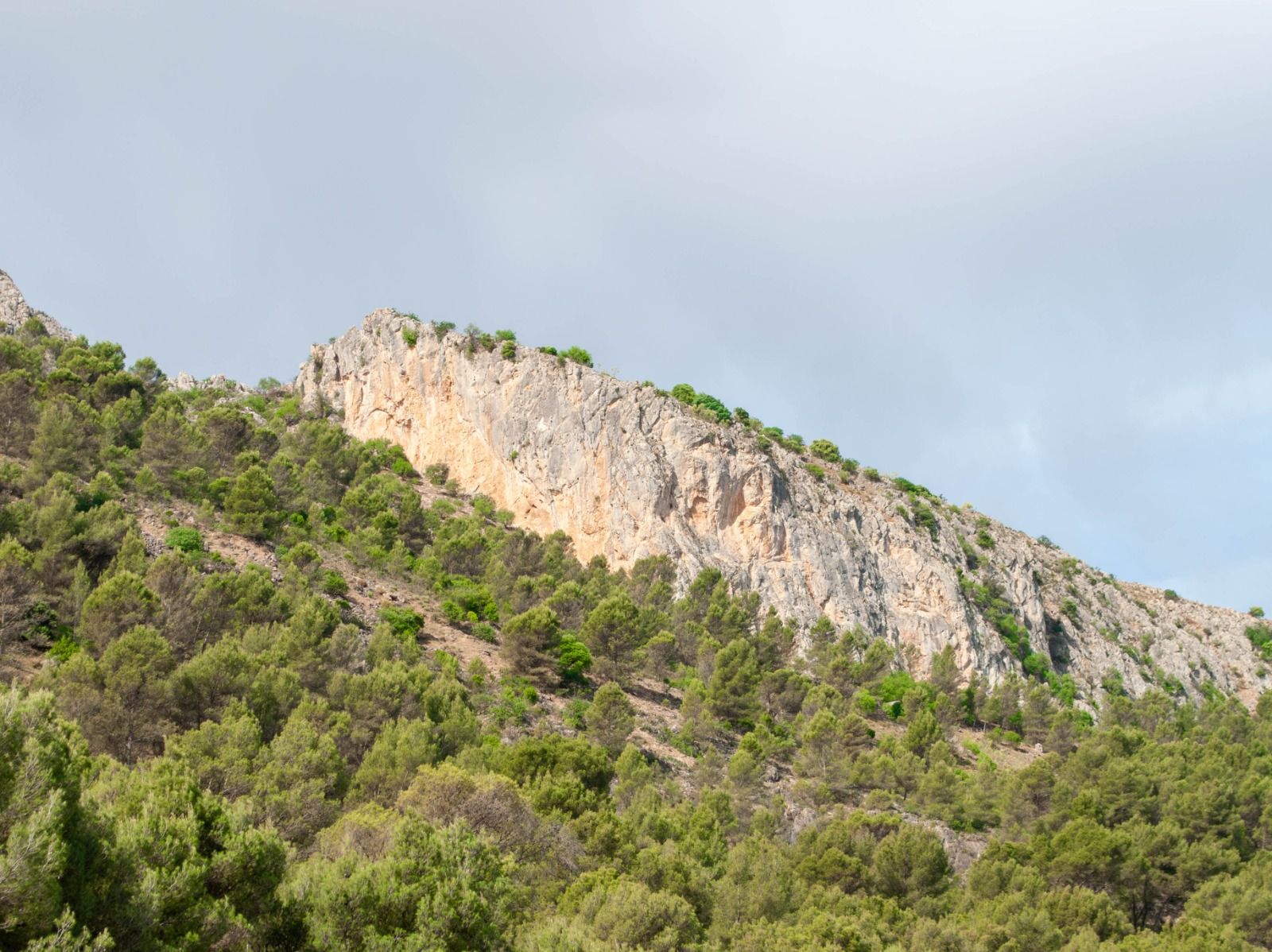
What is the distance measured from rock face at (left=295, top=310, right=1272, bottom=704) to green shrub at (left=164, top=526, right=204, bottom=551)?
83.8 ft

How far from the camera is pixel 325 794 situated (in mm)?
23859

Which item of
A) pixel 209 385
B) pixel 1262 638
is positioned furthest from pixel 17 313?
pixel 1262 638

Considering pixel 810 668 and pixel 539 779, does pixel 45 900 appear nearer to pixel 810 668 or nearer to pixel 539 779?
pixel 539 779

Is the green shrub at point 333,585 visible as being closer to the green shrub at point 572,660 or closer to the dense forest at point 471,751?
the dense forest at point 471,751

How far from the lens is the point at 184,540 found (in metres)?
39.4

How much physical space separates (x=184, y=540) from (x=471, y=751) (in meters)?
18.3

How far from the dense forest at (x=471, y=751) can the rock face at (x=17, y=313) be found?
7.07 m

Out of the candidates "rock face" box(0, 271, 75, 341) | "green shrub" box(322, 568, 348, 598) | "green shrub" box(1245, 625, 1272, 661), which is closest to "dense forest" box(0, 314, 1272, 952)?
"green shrub" box(322, 568, 348, 598)

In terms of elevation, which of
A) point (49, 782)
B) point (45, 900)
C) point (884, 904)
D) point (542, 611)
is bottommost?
point (45, 900)

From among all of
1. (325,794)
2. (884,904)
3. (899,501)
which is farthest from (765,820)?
(899,501)

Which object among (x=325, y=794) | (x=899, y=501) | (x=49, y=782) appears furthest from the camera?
(x=899, y=501)

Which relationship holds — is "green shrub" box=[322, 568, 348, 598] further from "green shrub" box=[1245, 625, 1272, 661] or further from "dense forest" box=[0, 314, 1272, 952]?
"green shrub" box=[1245, 625, 1272, 661]

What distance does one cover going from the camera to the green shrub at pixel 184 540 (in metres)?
39.1

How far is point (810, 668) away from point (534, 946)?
38142 millimetres
